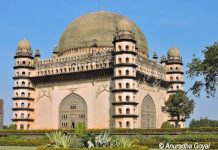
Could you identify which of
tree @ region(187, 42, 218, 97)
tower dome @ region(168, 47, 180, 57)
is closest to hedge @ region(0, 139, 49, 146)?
tree @ region(187, 42, 218, 97)

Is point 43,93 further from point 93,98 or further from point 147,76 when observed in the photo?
point 147,76

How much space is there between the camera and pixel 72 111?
161 feet

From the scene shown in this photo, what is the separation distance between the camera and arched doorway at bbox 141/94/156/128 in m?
48.2

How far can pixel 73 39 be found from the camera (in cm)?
5247

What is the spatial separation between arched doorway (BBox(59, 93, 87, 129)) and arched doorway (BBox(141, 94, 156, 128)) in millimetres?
7160

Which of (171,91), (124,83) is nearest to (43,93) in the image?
(124,83)

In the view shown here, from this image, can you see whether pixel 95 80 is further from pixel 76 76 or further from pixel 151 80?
pixel 151 80

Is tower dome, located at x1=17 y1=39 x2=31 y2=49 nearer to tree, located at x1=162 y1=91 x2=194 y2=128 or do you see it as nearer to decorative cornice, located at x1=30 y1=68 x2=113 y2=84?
decorative cornice, located at x1=30 y1=68 x2=113 y2=84

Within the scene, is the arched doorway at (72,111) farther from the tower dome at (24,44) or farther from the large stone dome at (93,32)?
the tower dome at (24,44)

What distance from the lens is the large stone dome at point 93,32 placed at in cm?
5062

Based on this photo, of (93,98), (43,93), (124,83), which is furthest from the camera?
(43,93)

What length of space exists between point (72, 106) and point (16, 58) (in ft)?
35.3

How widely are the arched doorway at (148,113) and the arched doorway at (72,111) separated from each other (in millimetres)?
7160

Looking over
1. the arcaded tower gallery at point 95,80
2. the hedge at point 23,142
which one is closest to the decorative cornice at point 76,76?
the arcaded tower gallery at point 95,80
